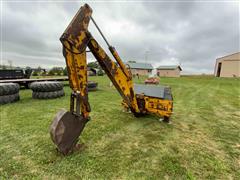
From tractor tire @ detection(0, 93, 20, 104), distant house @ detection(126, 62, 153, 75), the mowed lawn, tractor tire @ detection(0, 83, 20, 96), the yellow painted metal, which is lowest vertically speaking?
the mowed lawn

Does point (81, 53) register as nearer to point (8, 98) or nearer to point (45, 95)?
point (8, 98)

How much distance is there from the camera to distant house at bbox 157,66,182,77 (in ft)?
185

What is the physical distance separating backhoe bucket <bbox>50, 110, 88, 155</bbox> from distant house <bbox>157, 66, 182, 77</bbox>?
5726 centimetres

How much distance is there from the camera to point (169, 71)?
57.8 metres

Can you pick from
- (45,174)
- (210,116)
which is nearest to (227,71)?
(210,116)

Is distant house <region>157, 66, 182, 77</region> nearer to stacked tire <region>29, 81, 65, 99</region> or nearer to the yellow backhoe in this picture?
stacked tire <region>29, 81, 65, 99</region>

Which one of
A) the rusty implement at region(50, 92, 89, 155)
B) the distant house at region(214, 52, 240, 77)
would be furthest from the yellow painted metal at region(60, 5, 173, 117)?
the distant house at region(214, 52, 240, 77)

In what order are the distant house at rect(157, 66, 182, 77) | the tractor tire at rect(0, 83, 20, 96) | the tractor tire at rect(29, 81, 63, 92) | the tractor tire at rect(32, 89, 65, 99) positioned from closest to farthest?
the tractor tire at rect(0, 83, 20, 96) < the tractor tire at rect(29, 81, 63, 92) < the tractor tire at rect(32, 89, 65, 99) < the distant house at rect(157, 66, 182, 77)

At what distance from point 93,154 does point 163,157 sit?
4.63 feet

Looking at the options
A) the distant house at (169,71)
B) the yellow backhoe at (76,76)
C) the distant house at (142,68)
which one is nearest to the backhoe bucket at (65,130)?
the yellow backhoe at (76,76)

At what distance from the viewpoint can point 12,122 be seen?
476cm

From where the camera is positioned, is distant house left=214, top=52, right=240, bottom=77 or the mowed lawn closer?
the mowed lawn

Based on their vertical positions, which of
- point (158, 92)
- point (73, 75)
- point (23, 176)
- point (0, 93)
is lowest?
point (23, 176)

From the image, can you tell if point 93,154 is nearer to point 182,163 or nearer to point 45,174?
point 45,174
